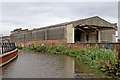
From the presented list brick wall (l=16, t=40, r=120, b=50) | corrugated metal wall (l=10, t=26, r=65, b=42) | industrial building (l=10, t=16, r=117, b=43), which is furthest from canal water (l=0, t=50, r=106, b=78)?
corrugated metal wall (l=10, t=26, r=65, b=42)

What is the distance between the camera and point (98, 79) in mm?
6250

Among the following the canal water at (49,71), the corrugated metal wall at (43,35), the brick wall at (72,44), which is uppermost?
the corrugated metal wall at (43,35)

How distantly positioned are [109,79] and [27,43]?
29218mm

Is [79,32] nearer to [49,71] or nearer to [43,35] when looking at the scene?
[43,35]

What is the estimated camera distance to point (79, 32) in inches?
1210

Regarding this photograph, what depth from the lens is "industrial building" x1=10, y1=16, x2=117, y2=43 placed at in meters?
22.3

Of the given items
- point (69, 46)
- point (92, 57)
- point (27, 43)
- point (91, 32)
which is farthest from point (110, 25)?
point (27, 43)

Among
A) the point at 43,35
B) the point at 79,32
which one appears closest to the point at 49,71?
the point at 43,35

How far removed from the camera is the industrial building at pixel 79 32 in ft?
73.2

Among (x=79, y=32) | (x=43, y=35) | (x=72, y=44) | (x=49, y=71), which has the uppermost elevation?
(x=79, y=32)

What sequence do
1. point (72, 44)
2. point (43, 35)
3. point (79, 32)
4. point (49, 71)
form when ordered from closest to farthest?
point (49, 71), point (72, 44), point (43, 35), point (79, 32)

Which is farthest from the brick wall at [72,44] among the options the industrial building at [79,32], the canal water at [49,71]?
the canal water at [49,71]

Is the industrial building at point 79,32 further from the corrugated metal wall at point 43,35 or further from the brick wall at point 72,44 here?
the brick wall at point 72,44

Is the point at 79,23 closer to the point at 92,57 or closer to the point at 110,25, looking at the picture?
the point at 110,25
